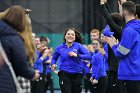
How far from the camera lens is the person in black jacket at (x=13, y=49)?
661 centimetres

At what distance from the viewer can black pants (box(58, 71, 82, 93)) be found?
1279cm

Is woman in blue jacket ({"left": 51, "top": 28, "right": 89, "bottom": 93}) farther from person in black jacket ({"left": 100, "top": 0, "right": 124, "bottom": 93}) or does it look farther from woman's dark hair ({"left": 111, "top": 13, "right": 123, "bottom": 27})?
woman's dark hair ({"left": 111, "top": 13, "right": 123, "bottom": 27})

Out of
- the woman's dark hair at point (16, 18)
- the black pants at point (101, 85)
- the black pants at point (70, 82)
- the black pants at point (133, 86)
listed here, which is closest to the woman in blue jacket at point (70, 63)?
the black pants at point (70, 82)

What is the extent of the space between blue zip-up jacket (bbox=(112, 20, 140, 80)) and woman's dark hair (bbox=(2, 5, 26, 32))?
7.86 feet

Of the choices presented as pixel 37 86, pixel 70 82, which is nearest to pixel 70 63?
pixel 70 82

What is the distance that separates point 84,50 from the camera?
13305 millimetres

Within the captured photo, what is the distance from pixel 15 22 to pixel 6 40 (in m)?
0.32

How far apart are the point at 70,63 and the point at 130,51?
4311 millimetres

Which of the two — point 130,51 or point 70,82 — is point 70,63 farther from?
point 130,51

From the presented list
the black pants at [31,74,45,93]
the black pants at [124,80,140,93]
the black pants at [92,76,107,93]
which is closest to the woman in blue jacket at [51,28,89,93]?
the black pants at [92,76,107,93]

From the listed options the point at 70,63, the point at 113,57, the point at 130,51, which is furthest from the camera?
the point at 70,63

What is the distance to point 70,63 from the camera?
1298cm

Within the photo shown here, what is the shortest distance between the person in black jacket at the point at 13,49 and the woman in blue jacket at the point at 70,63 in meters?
6.02

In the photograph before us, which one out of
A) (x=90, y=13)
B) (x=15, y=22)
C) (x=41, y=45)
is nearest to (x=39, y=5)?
(x=90, y=13)
